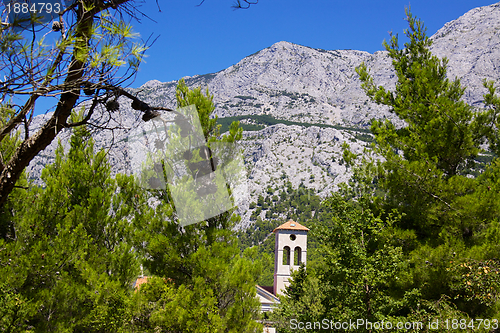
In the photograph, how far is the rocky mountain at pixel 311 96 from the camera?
93.4 m

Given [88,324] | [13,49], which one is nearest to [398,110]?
[13,49]

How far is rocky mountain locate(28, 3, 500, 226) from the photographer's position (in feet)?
306

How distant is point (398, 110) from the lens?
9000 millimetres

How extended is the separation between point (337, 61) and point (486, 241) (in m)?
149

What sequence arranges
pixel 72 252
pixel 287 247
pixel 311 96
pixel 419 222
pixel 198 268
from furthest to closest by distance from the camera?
pixel 311 96, pixel 287 247, pixel 72 252, pixel 419 222, pixel 198 268

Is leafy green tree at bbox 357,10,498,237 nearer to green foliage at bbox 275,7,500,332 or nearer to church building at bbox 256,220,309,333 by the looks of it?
green foliage at bbox 275,7,500,332

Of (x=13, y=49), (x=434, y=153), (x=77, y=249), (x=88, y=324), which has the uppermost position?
(x=434, y=153)

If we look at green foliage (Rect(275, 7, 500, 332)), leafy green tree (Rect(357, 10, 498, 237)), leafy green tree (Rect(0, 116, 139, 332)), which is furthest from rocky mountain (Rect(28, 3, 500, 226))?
leafy green tree (Rect(0, 116, 139, 332))

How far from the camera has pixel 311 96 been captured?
135 meters

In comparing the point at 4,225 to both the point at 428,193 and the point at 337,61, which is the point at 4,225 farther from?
the point at 337,61

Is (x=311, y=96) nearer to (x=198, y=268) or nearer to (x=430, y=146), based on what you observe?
(x=430, y=146)

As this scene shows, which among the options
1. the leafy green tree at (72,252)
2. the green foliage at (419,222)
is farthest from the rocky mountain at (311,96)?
the leafy green tree at (72,252)

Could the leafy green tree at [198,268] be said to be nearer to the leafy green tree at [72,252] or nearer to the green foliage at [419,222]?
the leafy green tree at [72,252]

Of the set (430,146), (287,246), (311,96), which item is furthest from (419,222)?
(311,96)
